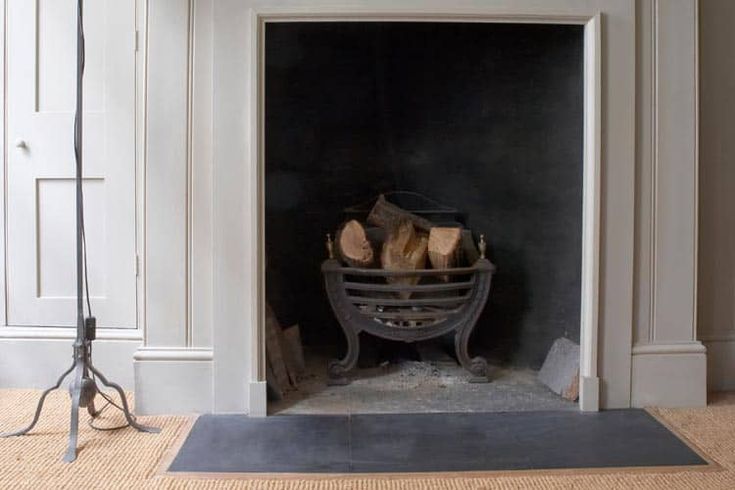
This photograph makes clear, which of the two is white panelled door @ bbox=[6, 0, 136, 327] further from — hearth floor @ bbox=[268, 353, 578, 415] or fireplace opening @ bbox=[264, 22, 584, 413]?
hearth floor @ bbox=[268, 353, 578, 415]

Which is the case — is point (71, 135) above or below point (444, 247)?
above

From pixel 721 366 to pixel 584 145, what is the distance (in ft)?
2.82

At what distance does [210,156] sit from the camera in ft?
5.86

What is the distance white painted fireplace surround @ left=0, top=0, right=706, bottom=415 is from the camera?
69.3 inches

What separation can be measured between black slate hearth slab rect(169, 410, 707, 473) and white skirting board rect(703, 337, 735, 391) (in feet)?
1.27

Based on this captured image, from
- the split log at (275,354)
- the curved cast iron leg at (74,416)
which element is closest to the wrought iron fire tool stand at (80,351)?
the curved cast iron leg at (74,416)

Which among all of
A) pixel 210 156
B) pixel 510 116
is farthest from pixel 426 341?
pixel 210 156

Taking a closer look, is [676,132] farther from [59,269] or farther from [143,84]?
[59,269]

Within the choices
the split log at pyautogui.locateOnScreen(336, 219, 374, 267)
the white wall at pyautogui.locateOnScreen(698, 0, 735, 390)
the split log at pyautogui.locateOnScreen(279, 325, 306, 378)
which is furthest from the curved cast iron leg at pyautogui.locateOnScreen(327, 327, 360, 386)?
the white wall at pyautogui.locateOnScreen(698, 0, 735, 390)

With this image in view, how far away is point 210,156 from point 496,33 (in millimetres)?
925

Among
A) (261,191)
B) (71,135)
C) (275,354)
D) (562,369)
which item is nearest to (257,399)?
(275,354)

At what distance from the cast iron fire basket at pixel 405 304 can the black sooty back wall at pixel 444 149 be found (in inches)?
4.0

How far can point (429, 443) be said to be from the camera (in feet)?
5.22

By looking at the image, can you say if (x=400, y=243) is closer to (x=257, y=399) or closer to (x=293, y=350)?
(x=293, y=350)
